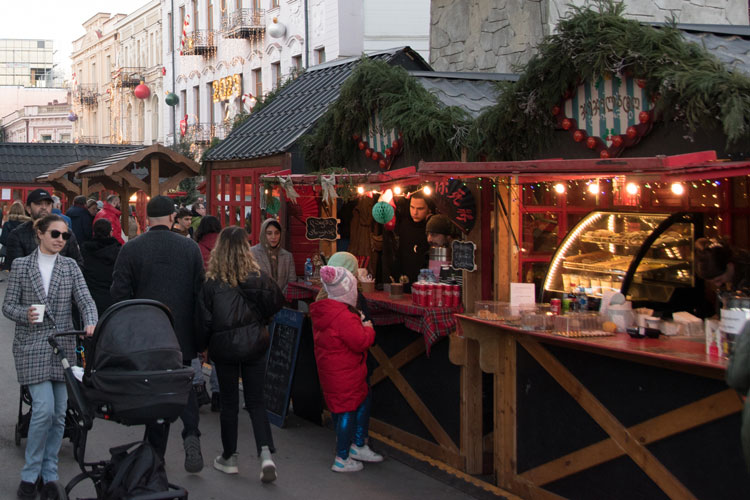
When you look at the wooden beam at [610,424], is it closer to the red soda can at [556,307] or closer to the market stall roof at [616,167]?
the red soda can at [556,307]

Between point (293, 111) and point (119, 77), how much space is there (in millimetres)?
37778

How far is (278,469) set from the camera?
7.16 m

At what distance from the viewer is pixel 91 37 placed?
54.3 meters

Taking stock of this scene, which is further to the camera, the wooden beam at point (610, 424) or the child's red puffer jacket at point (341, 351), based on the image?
the child's red puffer jacket at point (341, 351)

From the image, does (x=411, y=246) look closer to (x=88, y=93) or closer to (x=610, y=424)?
(x=610, y=424)

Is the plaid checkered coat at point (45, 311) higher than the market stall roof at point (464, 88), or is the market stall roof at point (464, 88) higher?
the market stall roof at point (464, 88)

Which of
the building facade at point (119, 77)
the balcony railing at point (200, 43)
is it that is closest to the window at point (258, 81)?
the balcony railing at point (200, 43)

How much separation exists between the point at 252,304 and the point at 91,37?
51.7 m

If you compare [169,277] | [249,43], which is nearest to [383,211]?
[169,277]

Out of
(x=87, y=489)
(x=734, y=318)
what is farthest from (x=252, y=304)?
(x=734, y=318)

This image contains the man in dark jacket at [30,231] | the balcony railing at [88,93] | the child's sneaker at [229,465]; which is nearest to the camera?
the child's sneaker at [229,465]

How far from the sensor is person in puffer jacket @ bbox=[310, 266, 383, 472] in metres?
6.82

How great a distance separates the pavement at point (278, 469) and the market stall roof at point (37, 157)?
18.7m

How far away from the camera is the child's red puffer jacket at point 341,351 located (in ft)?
22.4
